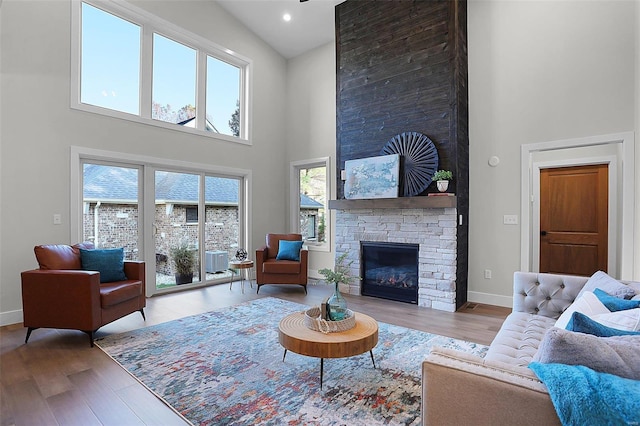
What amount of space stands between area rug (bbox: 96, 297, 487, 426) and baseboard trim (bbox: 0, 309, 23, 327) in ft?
4.58

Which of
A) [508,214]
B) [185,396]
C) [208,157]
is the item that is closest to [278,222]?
[208,157]

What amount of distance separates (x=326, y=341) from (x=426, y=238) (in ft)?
8.73

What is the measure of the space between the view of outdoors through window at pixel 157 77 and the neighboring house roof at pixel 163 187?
84 cm

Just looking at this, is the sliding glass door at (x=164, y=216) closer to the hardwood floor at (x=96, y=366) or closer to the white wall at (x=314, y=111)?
the hardwood floor at (x=96, y=366)

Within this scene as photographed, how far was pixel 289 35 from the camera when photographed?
6016 mm

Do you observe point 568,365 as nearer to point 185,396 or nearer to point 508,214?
point 185,396

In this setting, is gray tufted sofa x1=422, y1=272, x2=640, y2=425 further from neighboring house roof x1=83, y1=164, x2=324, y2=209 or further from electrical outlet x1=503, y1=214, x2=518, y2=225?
neighboring house roof x1=83, y1=164, x2=324, y2=209

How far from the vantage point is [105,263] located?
3545 millimetres

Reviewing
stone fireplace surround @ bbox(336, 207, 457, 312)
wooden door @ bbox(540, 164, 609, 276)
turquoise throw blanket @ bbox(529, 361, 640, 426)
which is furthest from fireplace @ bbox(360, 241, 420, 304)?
turquoise throw blanket @ bbox(529, 361, 640, 426)

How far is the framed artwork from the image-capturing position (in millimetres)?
4500

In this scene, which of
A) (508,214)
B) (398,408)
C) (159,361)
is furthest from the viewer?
(508,214)

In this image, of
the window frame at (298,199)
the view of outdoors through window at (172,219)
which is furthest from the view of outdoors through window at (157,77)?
the window frame at (298,199)

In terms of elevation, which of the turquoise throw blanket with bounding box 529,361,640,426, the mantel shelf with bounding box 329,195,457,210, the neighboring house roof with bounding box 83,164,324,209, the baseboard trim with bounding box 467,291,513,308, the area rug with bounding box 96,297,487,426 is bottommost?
the area rug with bounding box 96,297,487,426

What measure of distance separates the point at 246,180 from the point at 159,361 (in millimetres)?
3850
